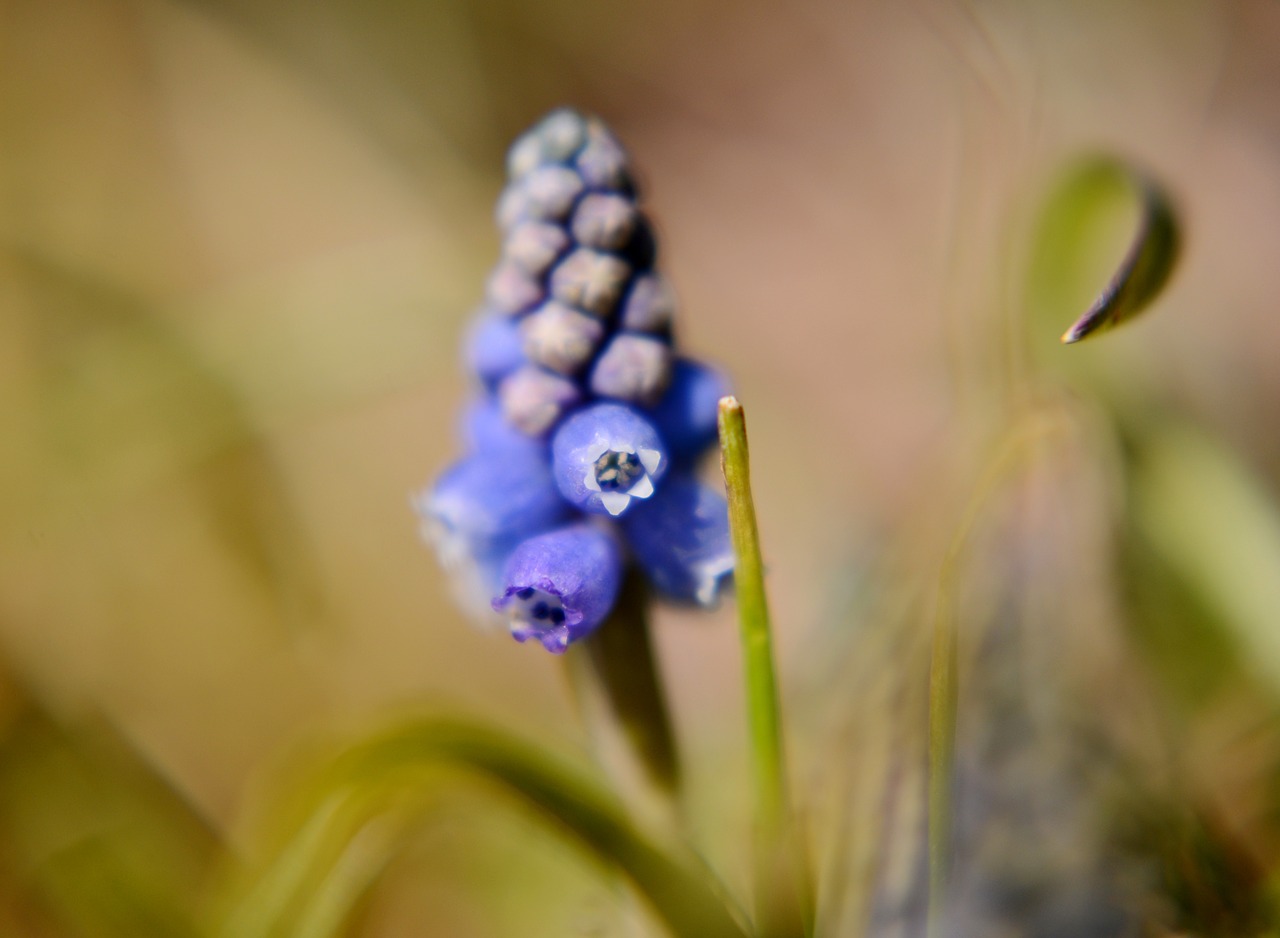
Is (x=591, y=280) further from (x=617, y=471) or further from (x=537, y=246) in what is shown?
(x=617, y=471)

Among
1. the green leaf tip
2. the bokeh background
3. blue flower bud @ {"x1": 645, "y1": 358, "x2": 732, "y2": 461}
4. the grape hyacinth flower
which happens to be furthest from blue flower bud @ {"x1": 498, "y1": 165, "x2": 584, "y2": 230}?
the bokeh background

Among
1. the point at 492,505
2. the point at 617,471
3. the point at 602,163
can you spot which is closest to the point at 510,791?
the point at 492,505

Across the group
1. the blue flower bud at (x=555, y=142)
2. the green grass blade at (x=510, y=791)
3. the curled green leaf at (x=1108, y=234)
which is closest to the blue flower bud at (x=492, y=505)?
the green grass blade at (x=510, y=791)

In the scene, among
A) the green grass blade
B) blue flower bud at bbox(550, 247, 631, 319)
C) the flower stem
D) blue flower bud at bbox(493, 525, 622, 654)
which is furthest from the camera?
blue flower bud at bbox(550, 247, 631, 319)

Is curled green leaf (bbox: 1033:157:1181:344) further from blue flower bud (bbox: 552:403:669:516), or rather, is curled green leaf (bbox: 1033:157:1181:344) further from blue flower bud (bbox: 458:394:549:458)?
blue flower bud (bbox: 458:394:549:458)

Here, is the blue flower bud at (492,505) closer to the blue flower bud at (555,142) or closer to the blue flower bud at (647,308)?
the blue flower bud at (647,308)

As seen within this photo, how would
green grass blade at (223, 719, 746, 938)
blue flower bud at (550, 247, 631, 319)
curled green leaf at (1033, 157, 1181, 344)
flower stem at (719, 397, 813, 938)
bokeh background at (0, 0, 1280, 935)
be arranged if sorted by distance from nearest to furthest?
flower stem at (719, 397, 813, 938) → green grass blade at (223, 719, 746, 938) → blue flower bud at (550, 247, 631, 319) → curled green leaf at (1033, 157, 1181, 344) → bokeh background at (0, 0, 1280, 935)

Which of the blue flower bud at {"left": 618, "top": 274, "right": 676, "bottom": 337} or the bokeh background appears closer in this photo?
the blue flower bud at {"left": 618, "top": 274, "right": 676, "bottom": 337}
